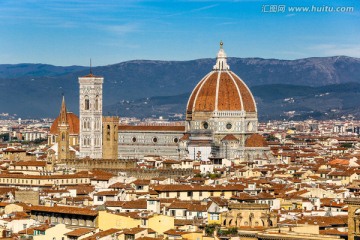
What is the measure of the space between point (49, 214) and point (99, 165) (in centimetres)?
4432

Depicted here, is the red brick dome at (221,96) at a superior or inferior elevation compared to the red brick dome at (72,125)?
superior

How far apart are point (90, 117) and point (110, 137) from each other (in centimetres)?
242

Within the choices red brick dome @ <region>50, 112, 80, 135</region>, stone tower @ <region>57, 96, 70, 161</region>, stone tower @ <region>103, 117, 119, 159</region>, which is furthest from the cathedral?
stone tower @ <region>57, 96, 70, 161</region>

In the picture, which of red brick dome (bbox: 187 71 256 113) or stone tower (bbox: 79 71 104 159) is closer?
stone tower (bbox: 79 71 104 159)

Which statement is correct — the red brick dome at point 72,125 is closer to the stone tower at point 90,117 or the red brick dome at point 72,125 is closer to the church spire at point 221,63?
the stone tower at point 90,117

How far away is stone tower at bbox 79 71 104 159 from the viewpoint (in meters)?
113

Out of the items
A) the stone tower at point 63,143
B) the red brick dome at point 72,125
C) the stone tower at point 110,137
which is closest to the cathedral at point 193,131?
the stone tower at point 110,137

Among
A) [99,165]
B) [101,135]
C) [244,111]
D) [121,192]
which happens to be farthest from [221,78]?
[121,192]

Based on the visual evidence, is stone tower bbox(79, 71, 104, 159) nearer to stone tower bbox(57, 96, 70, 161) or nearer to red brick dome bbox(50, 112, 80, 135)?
red brick dome bbox(50, 112, 80, 135)

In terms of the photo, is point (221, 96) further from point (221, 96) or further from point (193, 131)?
point (193, 131)

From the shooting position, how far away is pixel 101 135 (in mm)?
115188

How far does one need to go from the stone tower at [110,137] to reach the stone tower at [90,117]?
781 mm

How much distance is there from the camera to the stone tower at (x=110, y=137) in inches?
4510

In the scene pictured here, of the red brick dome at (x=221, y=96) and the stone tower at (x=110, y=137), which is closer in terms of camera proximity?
the stone tower at (x=110, y=137)
